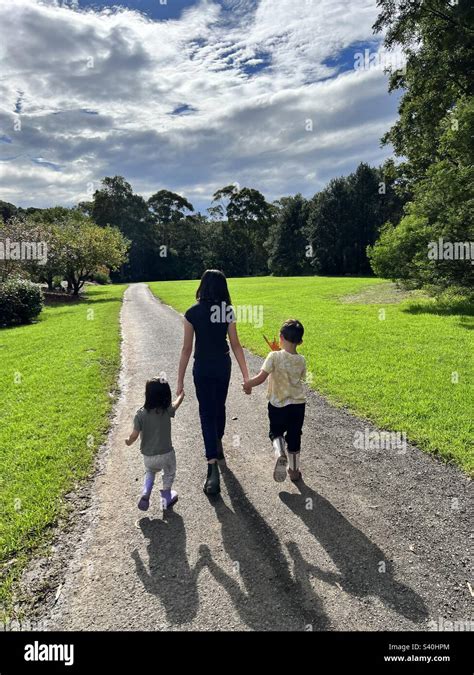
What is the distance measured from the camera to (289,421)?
4.41 metres

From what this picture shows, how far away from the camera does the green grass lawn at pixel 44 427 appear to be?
3857 mm

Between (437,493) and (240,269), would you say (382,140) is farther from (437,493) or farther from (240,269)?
(240,269)

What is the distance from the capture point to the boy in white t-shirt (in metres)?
4.27

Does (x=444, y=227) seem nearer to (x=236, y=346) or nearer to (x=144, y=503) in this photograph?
(x=236, y=346)

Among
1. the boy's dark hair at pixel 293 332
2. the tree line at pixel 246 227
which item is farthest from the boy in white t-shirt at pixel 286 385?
the tree line at pixel 246 227

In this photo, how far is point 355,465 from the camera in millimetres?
4891

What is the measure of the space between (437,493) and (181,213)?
81779 millimetres

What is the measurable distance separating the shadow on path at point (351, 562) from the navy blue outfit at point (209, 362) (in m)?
1.19

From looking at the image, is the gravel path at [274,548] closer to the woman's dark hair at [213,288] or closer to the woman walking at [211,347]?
the woman walking at [211,347]

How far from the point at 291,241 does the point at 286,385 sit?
65.3 m

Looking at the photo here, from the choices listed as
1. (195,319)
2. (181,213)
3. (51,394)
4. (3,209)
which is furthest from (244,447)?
(3,209)

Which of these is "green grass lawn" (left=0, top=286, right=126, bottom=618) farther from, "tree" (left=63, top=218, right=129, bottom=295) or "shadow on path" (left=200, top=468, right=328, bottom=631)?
"tree" (left=63, top=218, right=129, bottom=295)

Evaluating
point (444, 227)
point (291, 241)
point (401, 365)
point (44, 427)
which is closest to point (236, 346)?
point (44, 427)
